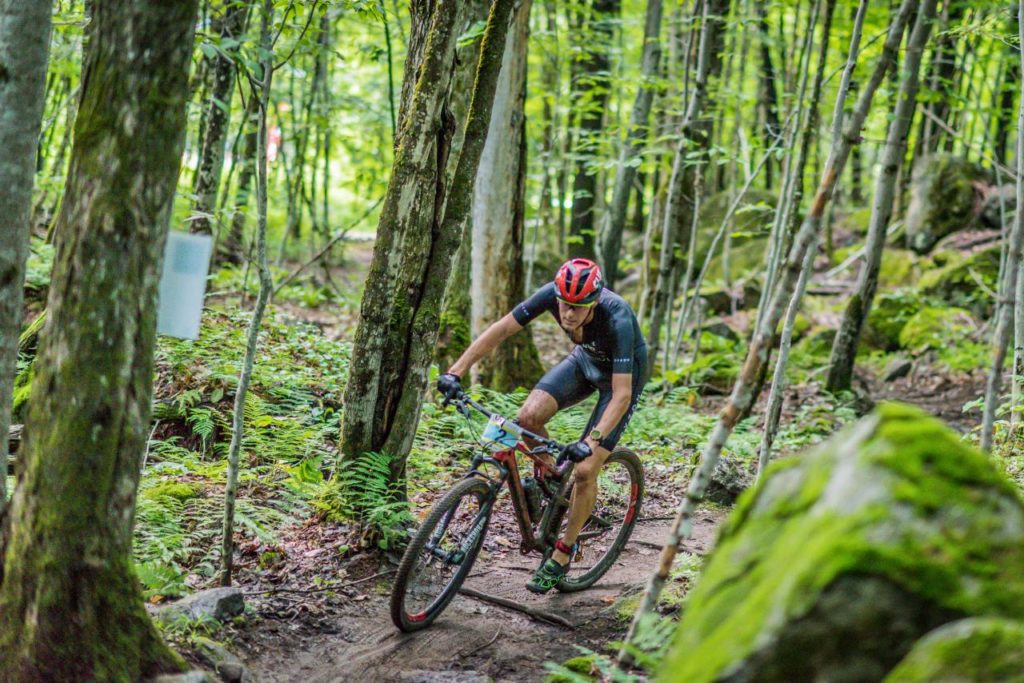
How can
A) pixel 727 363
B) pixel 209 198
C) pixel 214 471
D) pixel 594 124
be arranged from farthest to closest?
pixel 594 124 → pixel 727 363 → pixel 209 198 → pixel 214 471

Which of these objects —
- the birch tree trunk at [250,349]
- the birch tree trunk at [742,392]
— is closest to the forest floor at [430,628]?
the birch tree trunk at [250,349]

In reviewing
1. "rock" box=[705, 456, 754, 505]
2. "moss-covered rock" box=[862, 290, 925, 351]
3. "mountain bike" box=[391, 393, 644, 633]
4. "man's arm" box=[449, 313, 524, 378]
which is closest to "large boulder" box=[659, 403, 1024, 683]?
"mountain bike" box=[391, 393, 644, 633]

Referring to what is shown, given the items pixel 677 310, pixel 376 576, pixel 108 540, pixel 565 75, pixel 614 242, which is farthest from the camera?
pixel 565 75

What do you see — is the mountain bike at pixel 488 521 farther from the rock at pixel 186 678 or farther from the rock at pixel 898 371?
the rock at pixel 898 371

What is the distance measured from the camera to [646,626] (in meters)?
3.63

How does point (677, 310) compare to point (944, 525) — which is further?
point (677, 310)

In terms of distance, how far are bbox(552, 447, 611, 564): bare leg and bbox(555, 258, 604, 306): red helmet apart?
1.18 meters

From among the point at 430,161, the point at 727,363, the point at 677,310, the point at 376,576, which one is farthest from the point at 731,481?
the point at 677,310

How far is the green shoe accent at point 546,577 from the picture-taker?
6.16 m

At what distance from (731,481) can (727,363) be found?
6059mm

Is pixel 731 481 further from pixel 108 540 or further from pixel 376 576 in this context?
pixel 108 540

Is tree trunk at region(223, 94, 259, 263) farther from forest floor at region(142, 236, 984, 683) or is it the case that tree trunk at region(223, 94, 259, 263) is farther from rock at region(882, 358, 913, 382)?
rock at region(882, 358, 913, 382)

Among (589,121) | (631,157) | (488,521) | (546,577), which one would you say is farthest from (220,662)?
(589,121)

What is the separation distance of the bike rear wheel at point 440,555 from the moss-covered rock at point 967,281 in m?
14.6
